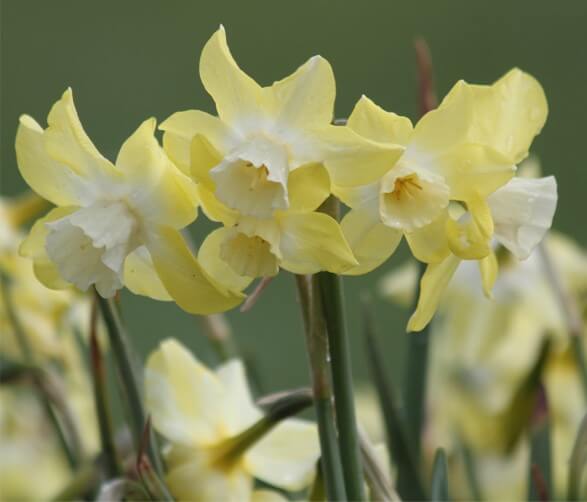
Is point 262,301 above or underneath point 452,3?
underneath

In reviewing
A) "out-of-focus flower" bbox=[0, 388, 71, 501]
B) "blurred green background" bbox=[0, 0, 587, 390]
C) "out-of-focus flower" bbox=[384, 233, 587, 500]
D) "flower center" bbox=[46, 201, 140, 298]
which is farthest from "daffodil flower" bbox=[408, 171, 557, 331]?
"blurred green background" bbox=[0, 0, 587, 390]

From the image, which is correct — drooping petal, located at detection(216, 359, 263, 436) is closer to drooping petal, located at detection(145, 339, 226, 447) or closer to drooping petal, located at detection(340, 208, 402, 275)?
drooping petal, located at detection(145, 339, 226, 447)

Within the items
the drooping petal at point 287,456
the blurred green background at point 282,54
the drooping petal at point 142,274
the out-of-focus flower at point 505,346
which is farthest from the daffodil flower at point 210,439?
the blurred green background at point 282,54

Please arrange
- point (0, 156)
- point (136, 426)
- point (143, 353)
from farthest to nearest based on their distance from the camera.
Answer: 1. point (0, 156)
2. point (143, 353)
3. point (136, 426)

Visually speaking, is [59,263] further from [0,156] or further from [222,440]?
[0,156]

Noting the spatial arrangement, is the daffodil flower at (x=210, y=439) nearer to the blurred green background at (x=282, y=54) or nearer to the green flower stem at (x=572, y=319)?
the green flower stem at (x=572, y=319)

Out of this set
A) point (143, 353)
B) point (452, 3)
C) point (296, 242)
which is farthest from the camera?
point (452, 3)

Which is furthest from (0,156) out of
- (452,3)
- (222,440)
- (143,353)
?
(222,440)
